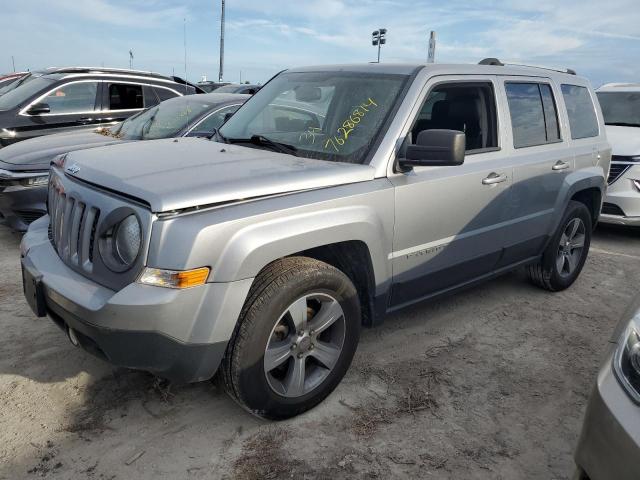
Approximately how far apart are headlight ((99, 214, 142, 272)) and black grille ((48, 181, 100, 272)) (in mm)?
104

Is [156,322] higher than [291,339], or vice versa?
[156,322]

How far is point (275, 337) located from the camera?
2777 mm

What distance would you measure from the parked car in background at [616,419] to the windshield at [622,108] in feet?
22.4

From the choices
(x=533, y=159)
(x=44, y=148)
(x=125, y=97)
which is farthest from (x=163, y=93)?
(x=533, y=159)

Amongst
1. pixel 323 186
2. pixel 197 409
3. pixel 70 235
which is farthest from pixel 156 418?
pixel 323 186

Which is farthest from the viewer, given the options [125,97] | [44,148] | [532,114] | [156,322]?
[125,97]

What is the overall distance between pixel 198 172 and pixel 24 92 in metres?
6.23

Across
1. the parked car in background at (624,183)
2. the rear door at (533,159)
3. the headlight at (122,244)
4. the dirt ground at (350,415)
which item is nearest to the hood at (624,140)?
the parked car in background at (624,183)

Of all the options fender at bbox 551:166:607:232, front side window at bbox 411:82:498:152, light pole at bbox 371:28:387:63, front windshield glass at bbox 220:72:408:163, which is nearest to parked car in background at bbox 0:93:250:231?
front windshield glass at bbox 220:72:408:163

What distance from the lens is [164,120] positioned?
243 inches

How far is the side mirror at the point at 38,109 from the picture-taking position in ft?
23.7

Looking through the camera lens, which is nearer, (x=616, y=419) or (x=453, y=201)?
(x=616, y=419)

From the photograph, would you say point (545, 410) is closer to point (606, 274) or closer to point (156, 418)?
point (156, 418)

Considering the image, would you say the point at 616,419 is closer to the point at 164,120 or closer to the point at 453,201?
the point at 453,201
